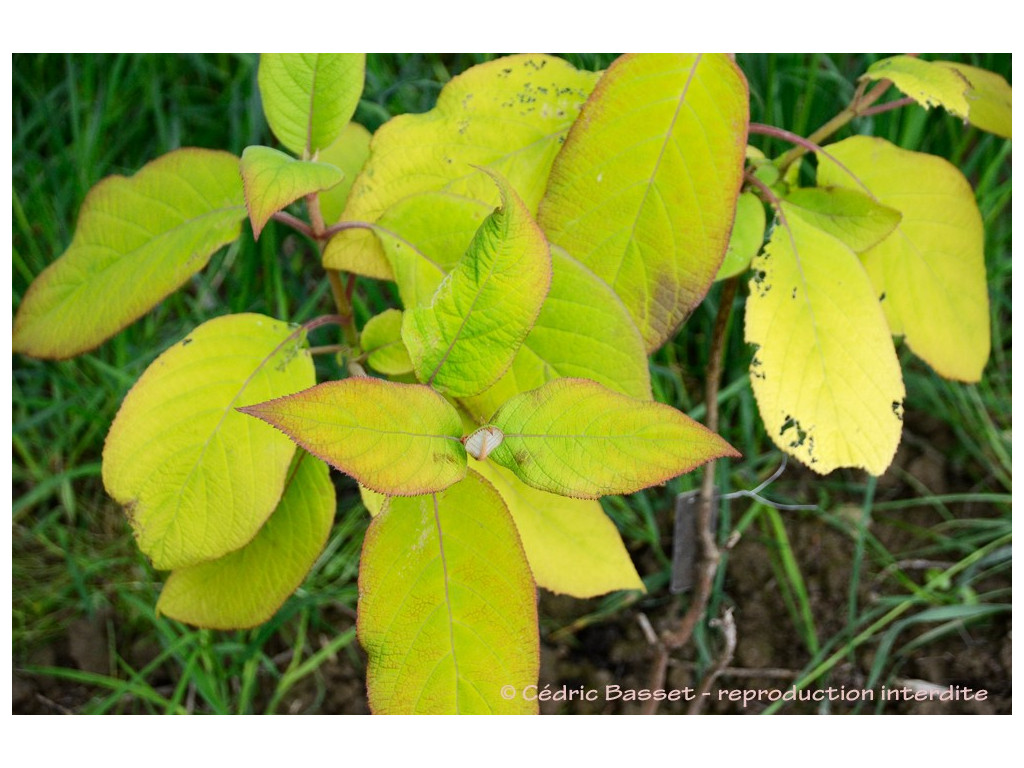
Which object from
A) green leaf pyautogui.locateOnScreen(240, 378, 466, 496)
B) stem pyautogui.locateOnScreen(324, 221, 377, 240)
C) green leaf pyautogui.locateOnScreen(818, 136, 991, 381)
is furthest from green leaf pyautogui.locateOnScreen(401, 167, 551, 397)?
green leaf pyautogui.locateOnScreen(818, 136, 991, 381)

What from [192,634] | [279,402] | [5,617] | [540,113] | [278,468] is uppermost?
[540,113]

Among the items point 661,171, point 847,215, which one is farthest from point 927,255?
point 661,171

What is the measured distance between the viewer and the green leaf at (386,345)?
74cm

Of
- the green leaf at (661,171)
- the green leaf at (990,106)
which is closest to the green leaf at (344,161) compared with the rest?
the green leaf at (661,171)

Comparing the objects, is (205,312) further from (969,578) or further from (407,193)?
(969,578)

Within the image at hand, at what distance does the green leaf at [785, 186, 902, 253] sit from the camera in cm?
75

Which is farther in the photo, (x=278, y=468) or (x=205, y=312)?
(x=205, y=312)

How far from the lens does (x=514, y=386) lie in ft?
2.25

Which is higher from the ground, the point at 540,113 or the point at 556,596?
the point at 540,113

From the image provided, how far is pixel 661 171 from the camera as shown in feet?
2.25

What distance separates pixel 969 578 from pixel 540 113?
875 millimetres

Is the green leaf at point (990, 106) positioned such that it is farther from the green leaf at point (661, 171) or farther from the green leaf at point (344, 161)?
the green leaf at point (344, 161)

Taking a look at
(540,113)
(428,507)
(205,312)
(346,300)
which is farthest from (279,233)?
(428,507)

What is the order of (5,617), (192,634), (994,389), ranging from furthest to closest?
(994,389) → (192,634) → (5,617)
